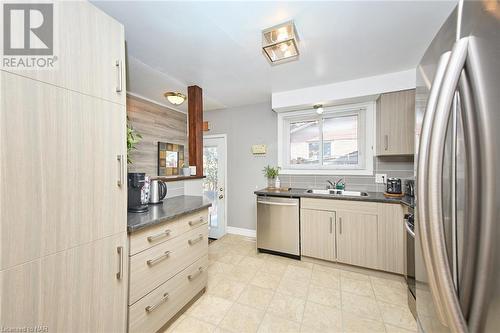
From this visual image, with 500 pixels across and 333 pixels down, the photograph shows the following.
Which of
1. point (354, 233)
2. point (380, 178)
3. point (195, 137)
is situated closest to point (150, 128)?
point (195, 137)

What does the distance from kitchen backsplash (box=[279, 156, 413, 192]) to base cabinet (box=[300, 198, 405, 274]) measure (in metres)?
0.59

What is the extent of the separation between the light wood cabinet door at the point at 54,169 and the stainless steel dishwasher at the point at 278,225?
1.89 m

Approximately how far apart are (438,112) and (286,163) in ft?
9.30

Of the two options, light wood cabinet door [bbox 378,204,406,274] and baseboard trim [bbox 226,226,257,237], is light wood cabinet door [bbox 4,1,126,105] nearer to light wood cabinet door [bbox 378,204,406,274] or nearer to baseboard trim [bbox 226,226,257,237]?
light wood cabinet door [bbox 378,204,406,274]

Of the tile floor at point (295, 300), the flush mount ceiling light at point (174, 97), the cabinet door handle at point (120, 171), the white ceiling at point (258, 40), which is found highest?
the white ceiling at point (258, 40)

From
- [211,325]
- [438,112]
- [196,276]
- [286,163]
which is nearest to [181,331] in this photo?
[211,325]

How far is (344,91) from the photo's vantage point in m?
2.59

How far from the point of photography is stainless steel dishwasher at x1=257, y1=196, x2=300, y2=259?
8.57 ft

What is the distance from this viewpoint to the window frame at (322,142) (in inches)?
109

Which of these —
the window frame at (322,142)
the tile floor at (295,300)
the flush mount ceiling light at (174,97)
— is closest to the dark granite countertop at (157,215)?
the tile floor at (295,300)

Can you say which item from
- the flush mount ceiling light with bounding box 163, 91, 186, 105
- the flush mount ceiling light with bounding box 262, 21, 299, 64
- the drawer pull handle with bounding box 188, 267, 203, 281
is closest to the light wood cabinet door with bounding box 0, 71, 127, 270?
the drawer pull handle with bounding box 188, 267, 203, 281

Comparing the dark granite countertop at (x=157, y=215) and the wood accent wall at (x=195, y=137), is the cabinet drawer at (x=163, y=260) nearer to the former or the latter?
the dark granite countertop at (x=157, y=215)

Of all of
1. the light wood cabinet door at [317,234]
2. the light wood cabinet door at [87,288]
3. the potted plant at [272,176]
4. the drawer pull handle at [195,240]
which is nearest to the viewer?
the light wood cabinet door at [87,288]

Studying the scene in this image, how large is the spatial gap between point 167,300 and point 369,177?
2.81m
